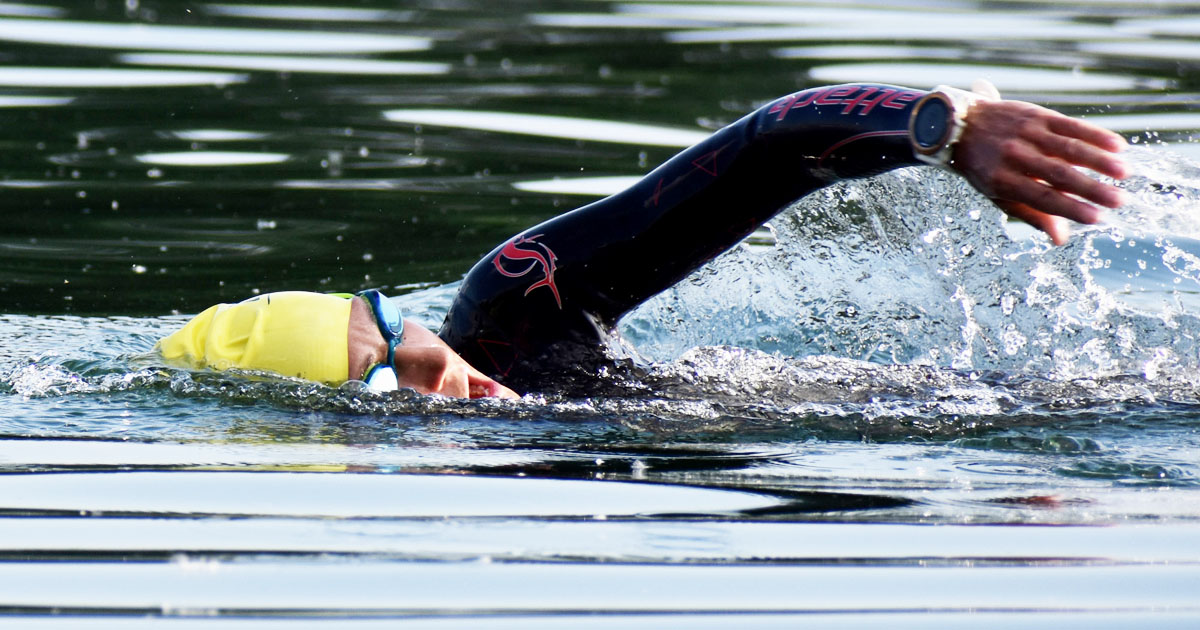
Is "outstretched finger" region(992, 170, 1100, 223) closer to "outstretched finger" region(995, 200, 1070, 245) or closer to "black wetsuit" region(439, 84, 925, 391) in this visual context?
"outstretched finger" region(995, 200, 1070, 245)

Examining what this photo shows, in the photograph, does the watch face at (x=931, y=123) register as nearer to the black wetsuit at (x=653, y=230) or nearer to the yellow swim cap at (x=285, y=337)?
the black wetsuit at (x=653, y=230)

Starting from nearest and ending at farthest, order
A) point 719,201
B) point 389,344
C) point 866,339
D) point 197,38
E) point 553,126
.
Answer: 1. point 719,201
2. point 389,344
3. point 866,339
4. point 553,126
5. point 197,38

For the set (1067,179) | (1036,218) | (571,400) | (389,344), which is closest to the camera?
(1067,179)

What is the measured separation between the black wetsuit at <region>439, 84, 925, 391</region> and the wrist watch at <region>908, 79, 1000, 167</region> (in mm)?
92

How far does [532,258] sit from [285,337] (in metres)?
0.70

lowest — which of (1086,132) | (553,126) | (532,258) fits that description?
(532,258)

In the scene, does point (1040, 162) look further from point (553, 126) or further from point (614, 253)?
point (553, 126)

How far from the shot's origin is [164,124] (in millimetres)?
8766

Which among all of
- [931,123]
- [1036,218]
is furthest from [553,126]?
[1036,218]

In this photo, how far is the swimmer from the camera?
11.6 ft

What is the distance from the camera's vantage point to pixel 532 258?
4277 millimetres

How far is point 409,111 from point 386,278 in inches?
123

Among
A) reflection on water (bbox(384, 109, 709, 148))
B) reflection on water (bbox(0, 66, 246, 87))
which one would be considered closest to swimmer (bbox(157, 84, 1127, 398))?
reflection on water (bbox(384, 109, 709, 148))

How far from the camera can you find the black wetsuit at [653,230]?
3.81 metres
